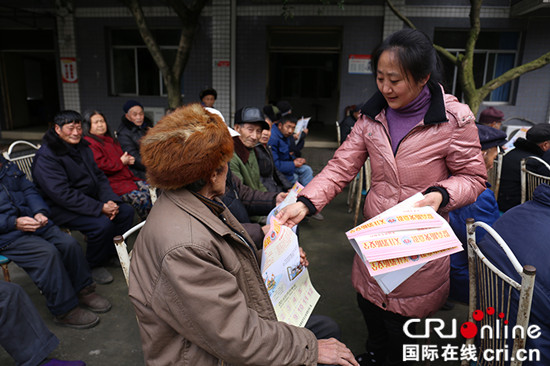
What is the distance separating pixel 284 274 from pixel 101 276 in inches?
97.2

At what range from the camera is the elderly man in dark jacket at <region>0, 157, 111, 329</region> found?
2.66 meters

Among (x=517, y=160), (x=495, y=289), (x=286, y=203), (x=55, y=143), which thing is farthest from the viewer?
(x=517, y=160)

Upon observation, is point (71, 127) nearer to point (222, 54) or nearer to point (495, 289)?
point (495, 289)

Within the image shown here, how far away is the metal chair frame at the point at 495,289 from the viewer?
1328 mm

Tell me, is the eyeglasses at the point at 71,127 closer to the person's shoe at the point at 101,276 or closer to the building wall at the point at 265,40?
the person's shoe at the point at 101,276

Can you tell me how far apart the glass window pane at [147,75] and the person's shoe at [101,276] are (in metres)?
6.54

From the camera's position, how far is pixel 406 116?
5.75 ft

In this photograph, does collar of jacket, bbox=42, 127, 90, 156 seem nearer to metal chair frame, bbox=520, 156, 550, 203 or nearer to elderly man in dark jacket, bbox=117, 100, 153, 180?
elderly man in dark jacket, bbox=117, 100, 153, 180

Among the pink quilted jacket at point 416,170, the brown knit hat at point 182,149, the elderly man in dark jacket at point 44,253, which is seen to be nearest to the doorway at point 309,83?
the elderly man in dark jacket at point 44,253

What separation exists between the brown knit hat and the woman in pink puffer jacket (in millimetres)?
588

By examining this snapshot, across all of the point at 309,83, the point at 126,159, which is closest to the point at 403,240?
the point at 126,159

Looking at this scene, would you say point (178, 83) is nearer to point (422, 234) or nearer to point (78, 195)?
point (78, 195)

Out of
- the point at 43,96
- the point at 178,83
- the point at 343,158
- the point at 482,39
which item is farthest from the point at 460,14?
the point at 43,96

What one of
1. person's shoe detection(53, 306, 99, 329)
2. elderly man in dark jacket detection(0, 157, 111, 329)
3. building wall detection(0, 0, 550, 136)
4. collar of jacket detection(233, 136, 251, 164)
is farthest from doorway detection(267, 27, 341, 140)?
person's shoe detection(53, 306, 99, 329)
